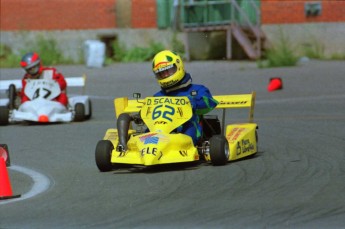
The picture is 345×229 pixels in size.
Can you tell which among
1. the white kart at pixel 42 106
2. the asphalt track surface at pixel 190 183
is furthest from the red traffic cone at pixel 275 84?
the white kart at pixel 42 106

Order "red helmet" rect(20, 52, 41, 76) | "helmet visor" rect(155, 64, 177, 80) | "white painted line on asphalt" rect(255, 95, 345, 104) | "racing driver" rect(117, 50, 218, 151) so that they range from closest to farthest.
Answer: "racing driver" rect(117, 50, 218, 151)
"helmet visor" rect(155, 64, 177, 80)
"red helmet" rect(20, 52, 41, 76)
"white painted line on asphalt" rect(255, 95, 345, 104)

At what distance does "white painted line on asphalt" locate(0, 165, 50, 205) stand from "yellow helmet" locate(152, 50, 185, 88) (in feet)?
5.61

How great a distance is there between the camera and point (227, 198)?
8.13 metres

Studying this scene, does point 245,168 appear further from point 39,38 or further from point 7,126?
point 39,38

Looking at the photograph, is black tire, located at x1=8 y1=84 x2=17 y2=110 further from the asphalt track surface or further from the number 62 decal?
the number 62 decal

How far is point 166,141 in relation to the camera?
9.83m

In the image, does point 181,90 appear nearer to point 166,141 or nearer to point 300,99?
point 166,141

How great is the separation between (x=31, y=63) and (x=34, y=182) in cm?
688

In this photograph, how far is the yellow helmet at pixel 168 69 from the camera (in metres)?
10.7

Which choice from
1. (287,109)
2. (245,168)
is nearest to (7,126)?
(287,109)

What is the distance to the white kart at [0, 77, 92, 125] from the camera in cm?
1541

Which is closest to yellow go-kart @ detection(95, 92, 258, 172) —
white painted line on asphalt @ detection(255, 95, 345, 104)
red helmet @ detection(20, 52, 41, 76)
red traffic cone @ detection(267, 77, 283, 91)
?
red helmet @ detection(20, 52, 41, 76)

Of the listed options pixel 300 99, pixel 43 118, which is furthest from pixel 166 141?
pixel 300 99

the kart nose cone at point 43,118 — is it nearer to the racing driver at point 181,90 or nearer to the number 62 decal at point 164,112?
the racing driver at point 181,90
